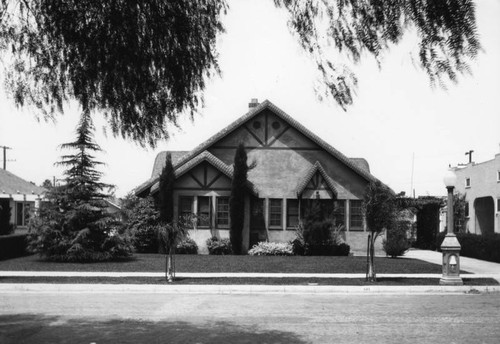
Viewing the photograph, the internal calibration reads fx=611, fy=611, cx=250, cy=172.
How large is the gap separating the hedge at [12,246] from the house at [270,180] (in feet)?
20.3

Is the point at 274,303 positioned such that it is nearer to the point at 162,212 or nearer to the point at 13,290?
the point at 13,290

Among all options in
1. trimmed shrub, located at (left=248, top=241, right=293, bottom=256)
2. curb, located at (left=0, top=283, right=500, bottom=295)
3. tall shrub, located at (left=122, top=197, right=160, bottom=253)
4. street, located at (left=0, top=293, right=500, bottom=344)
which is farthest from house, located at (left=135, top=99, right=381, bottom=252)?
street, located at (left=0, top=293, right=500, bottom=344)

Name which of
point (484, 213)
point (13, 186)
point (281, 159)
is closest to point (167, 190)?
point (281, 159)

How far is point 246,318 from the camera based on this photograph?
39.7ft

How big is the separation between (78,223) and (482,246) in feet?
62.0

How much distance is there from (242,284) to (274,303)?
347 cm

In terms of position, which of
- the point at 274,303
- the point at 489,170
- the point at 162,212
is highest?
the point at 489,170

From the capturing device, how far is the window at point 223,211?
3050 centimetres

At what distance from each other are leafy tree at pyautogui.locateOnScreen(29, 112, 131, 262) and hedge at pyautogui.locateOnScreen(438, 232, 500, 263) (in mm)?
16619

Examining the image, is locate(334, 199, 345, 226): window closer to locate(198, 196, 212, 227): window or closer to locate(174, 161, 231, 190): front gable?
locate(174, 161, 231, 190): front gable

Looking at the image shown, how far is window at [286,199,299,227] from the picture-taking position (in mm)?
31172

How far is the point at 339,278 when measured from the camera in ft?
63.8

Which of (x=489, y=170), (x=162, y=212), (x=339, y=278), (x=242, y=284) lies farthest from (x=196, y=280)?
(x=489, y=170)

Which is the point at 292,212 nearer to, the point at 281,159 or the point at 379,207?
the point at 281,159
